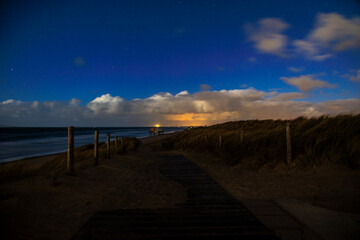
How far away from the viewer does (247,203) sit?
163 inches

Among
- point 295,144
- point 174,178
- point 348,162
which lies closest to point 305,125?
point 295,144

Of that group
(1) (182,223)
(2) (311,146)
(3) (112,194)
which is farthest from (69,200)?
(2) (311,146)

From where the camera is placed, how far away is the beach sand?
323 cm

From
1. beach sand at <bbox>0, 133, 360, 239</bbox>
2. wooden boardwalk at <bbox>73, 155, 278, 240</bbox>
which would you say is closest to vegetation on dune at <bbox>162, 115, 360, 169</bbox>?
beach sand at <bbox>0, 133, 360, 239</bbox>

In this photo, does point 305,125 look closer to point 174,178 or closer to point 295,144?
point 295,144

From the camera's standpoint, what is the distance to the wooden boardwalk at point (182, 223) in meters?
2.83

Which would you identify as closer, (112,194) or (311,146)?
(112,194)

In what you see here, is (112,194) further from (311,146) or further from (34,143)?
(34,143)

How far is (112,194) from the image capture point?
483cm

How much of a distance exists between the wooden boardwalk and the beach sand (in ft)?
1.14

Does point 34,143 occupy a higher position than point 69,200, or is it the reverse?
point 69,200

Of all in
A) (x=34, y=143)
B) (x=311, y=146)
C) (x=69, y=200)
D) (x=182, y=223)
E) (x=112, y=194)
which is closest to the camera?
(x=182, y=223)

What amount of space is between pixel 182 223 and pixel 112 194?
7.78 feet

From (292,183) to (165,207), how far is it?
4.17 metres
